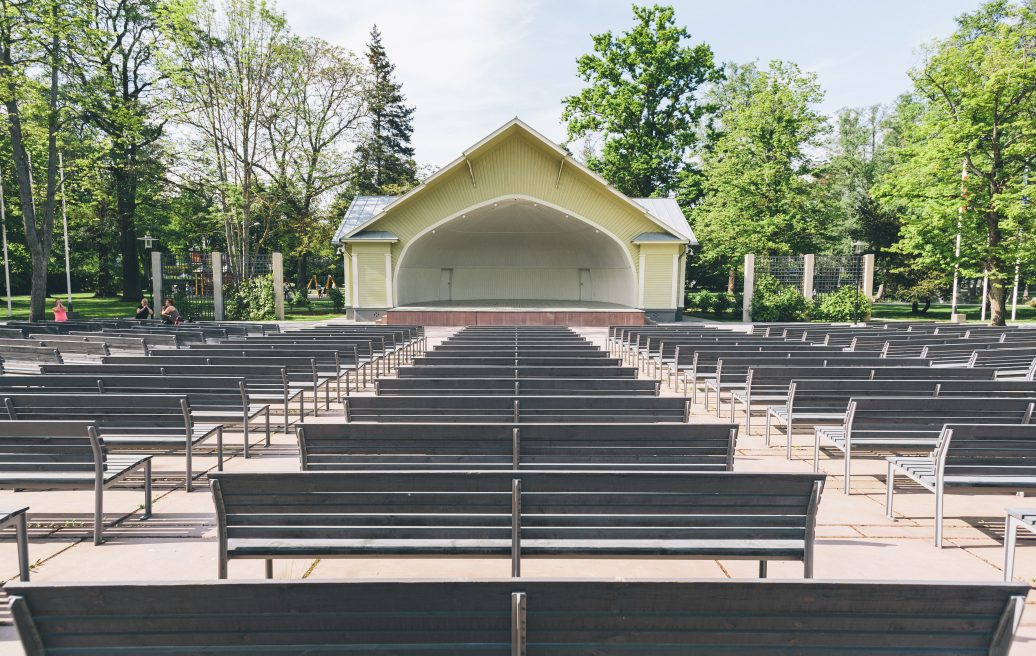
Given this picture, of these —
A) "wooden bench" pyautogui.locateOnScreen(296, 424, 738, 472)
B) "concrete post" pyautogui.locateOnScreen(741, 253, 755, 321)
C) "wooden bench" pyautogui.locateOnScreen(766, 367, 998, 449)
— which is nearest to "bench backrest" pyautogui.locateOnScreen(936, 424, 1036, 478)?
"wooden bench" pyautogui.locateOnScreen(296, 424, 738, 472)

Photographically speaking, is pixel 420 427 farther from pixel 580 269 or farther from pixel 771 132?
pixel 771 132

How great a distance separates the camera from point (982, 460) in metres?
4.16

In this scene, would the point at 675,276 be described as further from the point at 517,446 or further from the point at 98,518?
the point at 98,518

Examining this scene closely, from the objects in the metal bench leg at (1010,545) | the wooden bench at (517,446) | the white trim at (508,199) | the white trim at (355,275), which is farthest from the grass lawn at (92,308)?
the metal bench leg at (1010,545)

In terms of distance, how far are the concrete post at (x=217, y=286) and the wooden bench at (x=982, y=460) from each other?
27.7m

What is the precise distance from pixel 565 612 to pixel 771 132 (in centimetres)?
3579

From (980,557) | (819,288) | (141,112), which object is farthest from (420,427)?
(141,112)

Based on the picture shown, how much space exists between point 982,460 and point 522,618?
4117 mm

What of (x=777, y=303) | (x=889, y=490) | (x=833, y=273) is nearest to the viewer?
(x=889, y=490)

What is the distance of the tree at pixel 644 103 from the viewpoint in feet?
131

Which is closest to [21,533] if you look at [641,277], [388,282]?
[388,282]

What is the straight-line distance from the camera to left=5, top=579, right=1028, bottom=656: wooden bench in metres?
1.73

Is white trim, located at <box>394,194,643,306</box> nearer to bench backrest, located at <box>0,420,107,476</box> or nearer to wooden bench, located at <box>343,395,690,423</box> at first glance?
wooden bench, located at <box>343,395,690,423</box>

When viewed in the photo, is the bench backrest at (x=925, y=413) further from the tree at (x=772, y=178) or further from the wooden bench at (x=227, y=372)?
the tree at (x=772, y=178)
